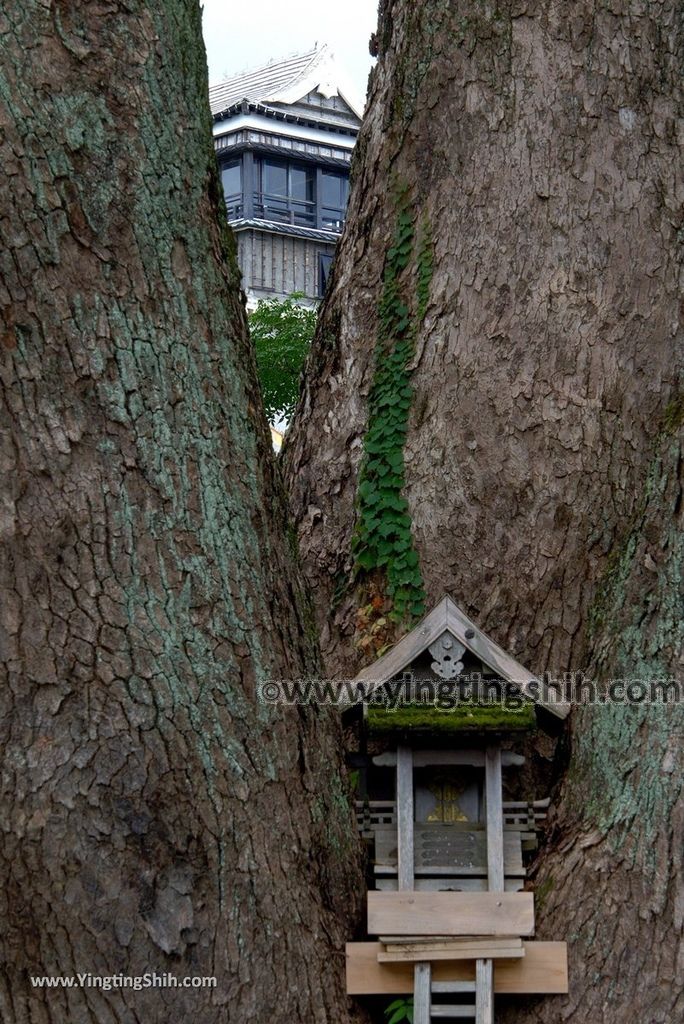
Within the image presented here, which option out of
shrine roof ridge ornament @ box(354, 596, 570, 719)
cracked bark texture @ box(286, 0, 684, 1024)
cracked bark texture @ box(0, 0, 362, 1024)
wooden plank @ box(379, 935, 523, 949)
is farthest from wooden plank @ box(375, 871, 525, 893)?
cracked bark texture @ box(286, 0, 684, 1024)

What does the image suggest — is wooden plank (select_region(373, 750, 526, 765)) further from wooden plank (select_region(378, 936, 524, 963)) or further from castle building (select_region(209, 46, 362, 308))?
castle building (select_region(209, 46, 362, 308))

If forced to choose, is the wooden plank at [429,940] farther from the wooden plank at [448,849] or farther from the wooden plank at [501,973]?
the wooden plank at [448,849]

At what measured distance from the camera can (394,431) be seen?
4.52m

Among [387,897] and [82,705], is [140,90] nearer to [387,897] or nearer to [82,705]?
[82,705]

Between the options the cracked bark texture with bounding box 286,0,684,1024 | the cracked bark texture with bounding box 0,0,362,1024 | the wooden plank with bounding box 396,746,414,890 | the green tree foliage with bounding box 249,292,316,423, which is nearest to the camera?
→ the cracked bark texture with bounding box 0,0,362,1024

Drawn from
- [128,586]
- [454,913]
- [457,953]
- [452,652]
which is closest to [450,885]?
[454,913]

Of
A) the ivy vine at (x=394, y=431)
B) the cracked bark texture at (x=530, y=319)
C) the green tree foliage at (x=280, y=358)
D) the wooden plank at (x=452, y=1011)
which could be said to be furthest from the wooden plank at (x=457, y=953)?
the green tree foliage at (x=280, y=358)

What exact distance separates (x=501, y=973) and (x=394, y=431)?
193 cm

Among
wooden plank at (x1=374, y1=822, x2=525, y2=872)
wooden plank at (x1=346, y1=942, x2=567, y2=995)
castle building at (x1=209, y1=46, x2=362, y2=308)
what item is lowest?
wooden plank at (x1=346, y1=942, x2=567, y2=995)

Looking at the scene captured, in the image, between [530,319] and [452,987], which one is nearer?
[452,987]

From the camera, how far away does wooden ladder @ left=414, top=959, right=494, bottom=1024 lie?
3516mm

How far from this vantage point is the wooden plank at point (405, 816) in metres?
3.58

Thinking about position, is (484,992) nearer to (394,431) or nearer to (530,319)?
(394,431)

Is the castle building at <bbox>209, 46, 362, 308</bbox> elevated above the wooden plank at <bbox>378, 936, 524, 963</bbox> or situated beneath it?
elevated above
